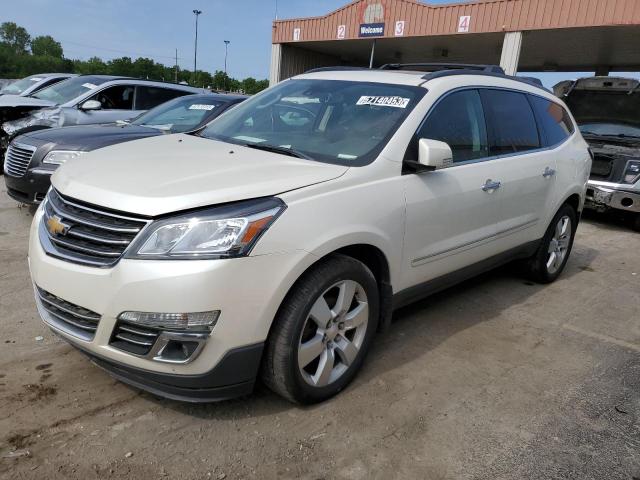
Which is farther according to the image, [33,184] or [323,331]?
[33,184]

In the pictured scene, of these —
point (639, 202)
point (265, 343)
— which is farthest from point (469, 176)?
point (639, 202)

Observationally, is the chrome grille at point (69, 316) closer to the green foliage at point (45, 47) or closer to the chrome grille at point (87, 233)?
the chrome grille at point (87, 233)

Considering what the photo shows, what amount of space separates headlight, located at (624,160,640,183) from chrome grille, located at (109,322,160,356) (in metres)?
7.51

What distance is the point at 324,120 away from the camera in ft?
11.2

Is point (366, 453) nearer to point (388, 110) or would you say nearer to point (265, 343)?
point (265, 343)

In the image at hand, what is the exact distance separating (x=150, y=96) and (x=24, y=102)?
6.30ft

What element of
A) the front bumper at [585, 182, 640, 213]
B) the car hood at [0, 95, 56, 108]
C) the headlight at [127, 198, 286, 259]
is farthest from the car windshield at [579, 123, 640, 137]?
the car hood at [0, 95, 56, 108]

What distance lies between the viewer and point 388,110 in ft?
10.7

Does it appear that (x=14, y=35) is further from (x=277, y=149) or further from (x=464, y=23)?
(x=277, y=149)

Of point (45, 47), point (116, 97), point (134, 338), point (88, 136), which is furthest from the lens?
point (45, 47)

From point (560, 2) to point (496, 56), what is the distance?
8.21 meters

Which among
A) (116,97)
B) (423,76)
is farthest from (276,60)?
(423,76)

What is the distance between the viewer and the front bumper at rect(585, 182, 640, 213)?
7.62 m

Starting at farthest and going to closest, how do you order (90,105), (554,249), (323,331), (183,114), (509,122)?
(90,105)
(183,114)
(554,249)
(509,122)
(323,331)
